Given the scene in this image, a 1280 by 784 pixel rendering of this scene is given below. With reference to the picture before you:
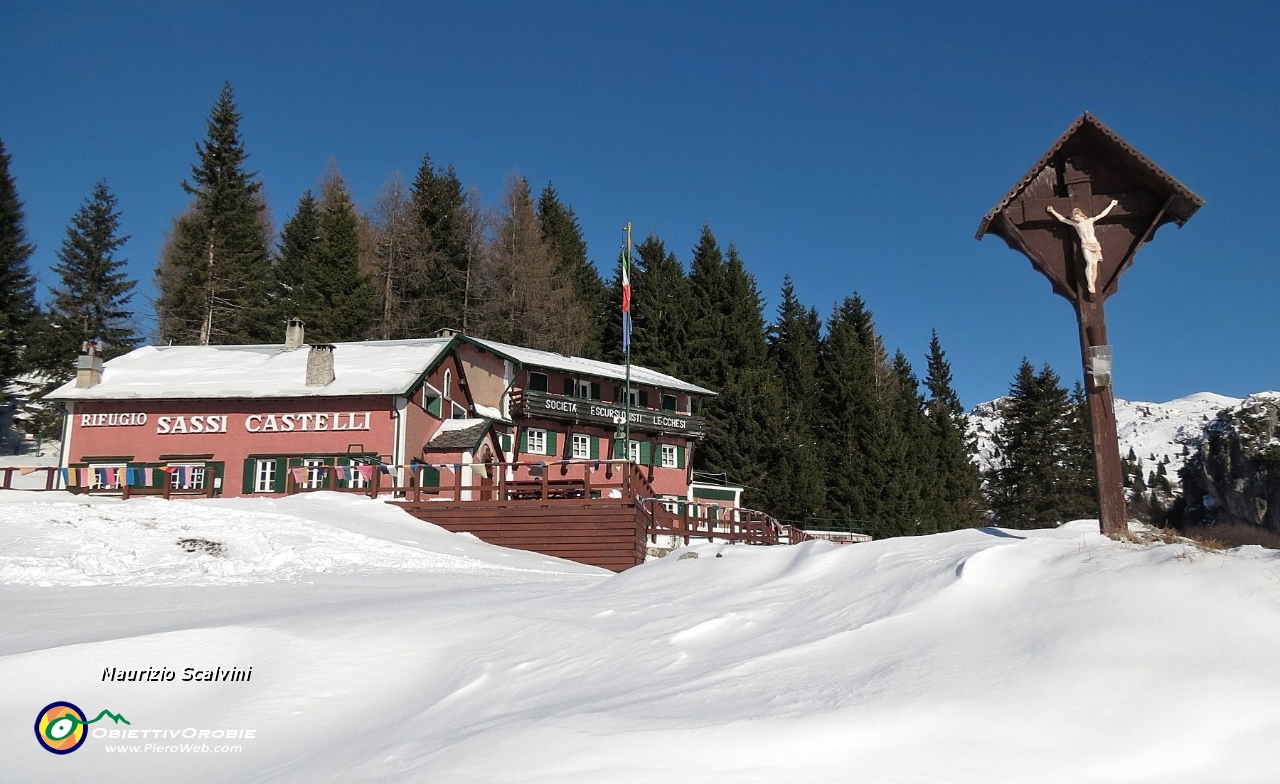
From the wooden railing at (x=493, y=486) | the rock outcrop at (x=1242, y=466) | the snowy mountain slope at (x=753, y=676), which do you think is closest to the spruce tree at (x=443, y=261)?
the wooden railing at (x=493, y=486)

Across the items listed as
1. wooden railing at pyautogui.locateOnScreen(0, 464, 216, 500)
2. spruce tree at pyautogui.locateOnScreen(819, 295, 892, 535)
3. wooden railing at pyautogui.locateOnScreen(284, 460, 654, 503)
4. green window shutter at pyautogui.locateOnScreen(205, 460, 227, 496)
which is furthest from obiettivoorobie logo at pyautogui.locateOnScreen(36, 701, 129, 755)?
spruce tree at pyautogui.locateOnScreen(819, 295, 892, 535)

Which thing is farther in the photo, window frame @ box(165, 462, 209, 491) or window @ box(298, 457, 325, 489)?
window frame @ box(165, 462, 209, 491)

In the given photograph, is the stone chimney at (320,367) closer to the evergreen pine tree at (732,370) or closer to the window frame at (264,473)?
the window frame at (264,473)

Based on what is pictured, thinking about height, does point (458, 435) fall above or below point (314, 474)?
above

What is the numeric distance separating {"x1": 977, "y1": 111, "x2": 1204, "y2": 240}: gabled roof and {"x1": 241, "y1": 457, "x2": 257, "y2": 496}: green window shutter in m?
27.7

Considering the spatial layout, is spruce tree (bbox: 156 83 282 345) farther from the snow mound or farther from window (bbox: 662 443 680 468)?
the snow mound

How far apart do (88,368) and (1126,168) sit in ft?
109

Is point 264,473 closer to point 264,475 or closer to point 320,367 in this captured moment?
point 264,475

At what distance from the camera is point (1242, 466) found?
124 feet

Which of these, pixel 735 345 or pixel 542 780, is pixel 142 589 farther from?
pixel 735 345

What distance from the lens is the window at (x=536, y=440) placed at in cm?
4303
